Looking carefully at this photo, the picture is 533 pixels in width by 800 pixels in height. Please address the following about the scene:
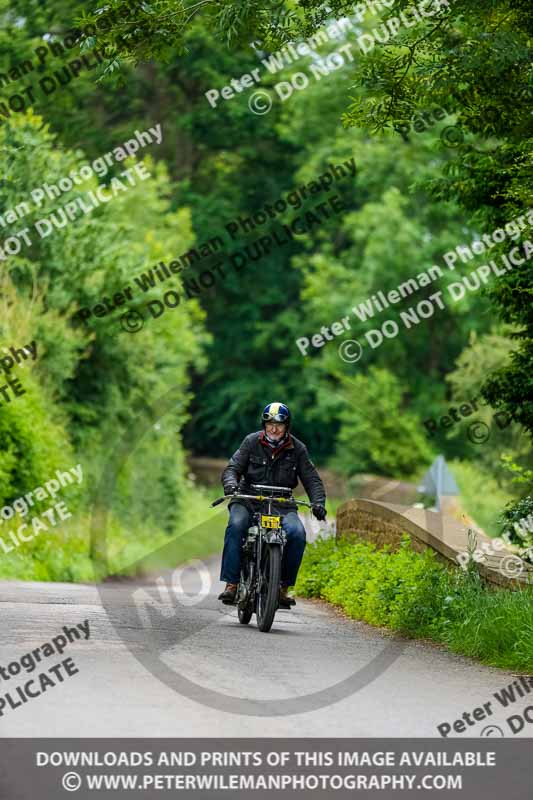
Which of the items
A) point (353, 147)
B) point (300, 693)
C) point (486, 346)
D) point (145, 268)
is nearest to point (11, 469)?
point (145, 268)

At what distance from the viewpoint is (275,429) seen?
42.3 ft

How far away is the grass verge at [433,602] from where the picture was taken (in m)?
11.3

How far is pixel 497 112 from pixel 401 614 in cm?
523

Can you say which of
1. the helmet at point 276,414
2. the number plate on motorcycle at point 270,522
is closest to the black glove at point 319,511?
the number plate on motorcycle at point 270,522

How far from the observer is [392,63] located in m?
14.4

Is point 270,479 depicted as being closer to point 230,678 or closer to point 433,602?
point 433,602

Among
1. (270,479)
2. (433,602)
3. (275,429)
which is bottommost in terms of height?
(433,602)

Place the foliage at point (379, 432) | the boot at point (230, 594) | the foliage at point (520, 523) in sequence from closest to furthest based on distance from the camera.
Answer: the boot at point (230, 594) → the foliage at point (520, 523) → the foliage at point (379, 432)

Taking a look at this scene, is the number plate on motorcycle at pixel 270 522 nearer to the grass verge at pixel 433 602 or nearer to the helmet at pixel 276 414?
the helmet at pixel 276 414

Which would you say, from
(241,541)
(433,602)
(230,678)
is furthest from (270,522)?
(230,678)

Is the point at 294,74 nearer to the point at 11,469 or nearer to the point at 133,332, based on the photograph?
the point at 133,332

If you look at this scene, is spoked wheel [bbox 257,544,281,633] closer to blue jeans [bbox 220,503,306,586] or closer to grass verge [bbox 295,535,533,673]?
blue jeans [bbox 220,503,306,586]

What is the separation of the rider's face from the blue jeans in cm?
69

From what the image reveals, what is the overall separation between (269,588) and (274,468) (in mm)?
1241
